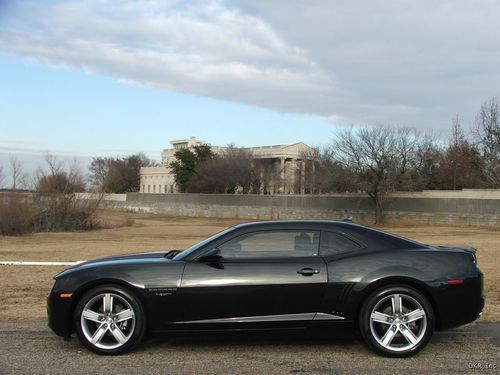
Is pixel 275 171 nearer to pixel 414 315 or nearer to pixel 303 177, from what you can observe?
pixel 303 177

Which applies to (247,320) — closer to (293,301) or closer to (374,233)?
(293,301)

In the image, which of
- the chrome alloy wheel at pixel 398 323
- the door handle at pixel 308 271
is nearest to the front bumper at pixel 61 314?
the door handle at pixel 308 271

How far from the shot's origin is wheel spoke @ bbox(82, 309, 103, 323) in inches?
222

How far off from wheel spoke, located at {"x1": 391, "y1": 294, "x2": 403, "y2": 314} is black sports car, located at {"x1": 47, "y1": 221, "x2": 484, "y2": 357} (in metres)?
0.01

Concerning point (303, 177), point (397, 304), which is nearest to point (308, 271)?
point (397, 304)

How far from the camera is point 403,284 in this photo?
5.62 meters

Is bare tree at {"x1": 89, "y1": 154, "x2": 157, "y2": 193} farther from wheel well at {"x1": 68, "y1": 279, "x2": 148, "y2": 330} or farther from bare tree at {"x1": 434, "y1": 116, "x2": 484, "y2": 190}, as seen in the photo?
wheel well at {"x1": 68, "y1": 279, "x2": 148, "y2": 330}

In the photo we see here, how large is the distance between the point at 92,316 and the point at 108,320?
0.58 ft

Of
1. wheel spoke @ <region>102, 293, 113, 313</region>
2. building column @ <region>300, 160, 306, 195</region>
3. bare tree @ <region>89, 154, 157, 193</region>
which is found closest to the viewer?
wheel spoke @ <region>102, 293, 113, 313</region>

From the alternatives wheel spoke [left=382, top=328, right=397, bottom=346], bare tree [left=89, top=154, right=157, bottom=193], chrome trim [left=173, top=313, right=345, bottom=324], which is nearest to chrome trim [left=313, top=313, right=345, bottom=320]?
chrome trim [left=173, top=313, right=345, bottom=324]

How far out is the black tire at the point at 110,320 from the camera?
558 cm

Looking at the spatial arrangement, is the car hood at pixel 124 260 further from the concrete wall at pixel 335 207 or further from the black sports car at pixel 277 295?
the concrete wall at pixel 335 207

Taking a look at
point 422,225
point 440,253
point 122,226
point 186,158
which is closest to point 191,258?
point 440,253

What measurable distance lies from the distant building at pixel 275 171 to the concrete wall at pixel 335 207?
20.5 m
